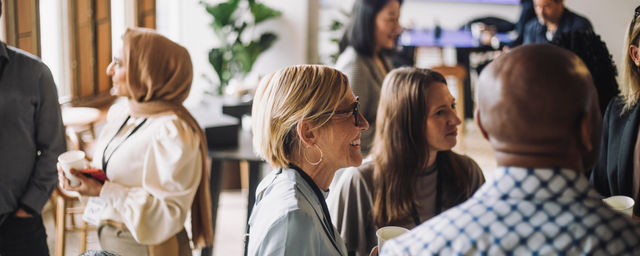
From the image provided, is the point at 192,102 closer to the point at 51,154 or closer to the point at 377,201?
the point at 51,154

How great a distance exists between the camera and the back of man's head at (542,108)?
2.80ft

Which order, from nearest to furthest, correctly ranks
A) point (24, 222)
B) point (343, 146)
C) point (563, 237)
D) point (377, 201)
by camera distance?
point (563, 237) → point (343, 146) → point (377, 201) → point (24, 222)

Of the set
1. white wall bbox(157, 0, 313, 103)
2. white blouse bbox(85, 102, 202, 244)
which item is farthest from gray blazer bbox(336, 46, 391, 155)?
white wall bbox(157, 0, 313, 103)

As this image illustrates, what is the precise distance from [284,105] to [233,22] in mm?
5963

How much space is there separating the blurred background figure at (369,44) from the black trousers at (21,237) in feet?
5.00

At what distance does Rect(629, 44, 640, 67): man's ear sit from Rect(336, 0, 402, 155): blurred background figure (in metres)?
1.33

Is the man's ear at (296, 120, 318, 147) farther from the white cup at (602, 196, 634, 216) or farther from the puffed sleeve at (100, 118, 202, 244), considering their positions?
the puffed sleeve at (100, 118, 202, 244)

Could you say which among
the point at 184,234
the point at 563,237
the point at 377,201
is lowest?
the point at 184,234

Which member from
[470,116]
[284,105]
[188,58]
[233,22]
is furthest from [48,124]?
[470,116]

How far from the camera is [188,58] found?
8.34 feet

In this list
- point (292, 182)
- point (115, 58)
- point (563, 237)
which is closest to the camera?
point (563, 237)

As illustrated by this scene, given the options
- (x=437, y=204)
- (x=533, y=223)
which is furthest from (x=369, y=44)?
(x=533, y=223)

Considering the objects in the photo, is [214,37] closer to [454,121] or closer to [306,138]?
[454,121]

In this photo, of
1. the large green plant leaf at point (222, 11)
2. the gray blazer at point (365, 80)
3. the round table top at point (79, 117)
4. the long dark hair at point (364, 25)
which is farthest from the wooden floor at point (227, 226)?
the large green plant leaf at point (222, 11)
